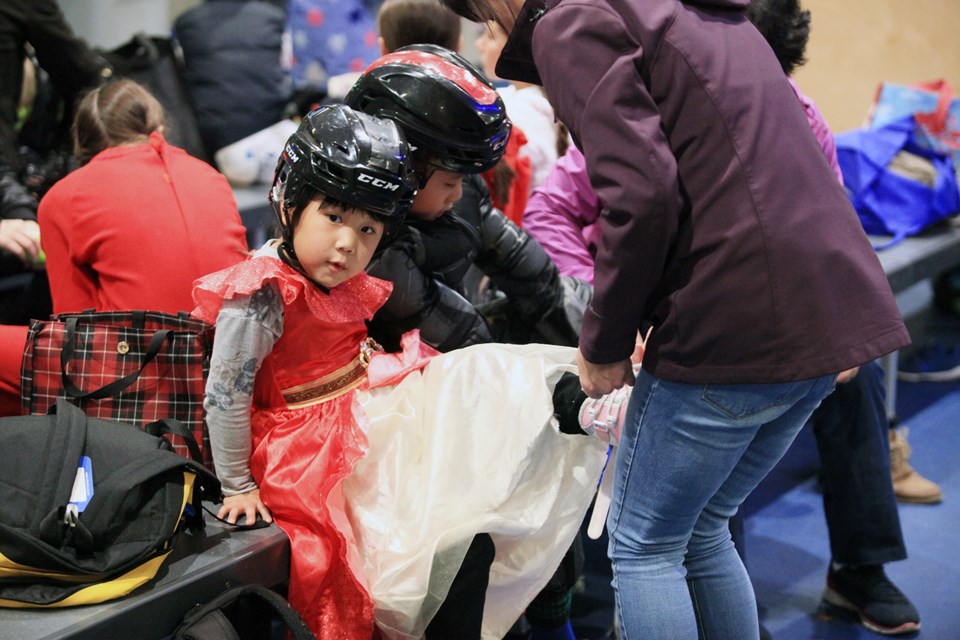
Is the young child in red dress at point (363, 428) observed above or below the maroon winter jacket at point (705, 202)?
below

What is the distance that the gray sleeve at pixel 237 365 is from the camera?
1.75 metres

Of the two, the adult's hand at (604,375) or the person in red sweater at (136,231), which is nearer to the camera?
the adult's hand at (604,375)

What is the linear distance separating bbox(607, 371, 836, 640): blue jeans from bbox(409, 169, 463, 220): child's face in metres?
0.63

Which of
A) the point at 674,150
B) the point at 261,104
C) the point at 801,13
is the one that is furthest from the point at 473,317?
the point at 261,104

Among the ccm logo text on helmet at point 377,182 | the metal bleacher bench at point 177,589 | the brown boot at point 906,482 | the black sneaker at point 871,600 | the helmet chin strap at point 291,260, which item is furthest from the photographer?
Result: the brown boot at point 906,482

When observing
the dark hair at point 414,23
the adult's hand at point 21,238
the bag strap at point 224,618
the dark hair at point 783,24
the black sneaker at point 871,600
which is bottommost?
the black sneaker at point 871,600

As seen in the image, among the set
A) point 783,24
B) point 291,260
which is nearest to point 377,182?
point 291,260

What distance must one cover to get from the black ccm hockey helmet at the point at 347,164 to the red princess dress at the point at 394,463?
0.15 m

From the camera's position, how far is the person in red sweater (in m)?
2.10

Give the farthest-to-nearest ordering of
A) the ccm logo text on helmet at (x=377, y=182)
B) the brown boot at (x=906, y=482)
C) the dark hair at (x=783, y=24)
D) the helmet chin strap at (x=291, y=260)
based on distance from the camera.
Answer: the brown boot at (x=906, y=482)
the dark hair at (x=783, y=24)
the helmet chin strap at (x=291, y=260)
the ccm logo text on helmet at (x=377, y=182)

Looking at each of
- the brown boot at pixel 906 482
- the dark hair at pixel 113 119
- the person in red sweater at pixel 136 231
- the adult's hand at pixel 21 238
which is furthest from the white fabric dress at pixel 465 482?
the brown boot at pixel 906 482

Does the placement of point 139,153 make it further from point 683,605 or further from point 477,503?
point 683,605

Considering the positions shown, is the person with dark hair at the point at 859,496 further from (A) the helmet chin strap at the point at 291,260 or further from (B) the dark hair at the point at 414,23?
(A) the helmet chin strap at the point at 291,260

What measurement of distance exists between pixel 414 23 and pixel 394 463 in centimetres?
131
